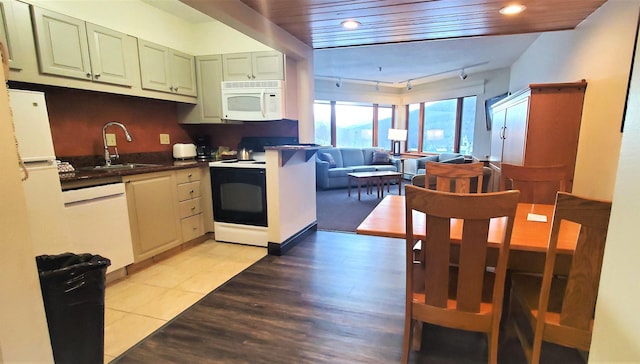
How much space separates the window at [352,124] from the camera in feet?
24.5

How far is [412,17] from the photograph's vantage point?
2410 millimetres

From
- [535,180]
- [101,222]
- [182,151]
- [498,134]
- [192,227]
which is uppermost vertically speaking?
[498,134]

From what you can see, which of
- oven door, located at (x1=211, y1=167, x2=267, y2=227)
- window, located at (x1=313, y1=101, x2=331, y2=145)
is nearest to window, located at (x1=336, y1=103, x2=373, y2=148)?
window, located at (x1=313, y1=101, x2=331, y2=145)

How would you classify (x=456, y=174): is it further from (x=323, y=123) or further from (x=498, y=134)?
(x=323, y=123)

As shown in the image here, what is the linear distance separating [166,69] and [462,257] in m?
3.32

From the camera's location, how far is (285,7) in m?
2.21

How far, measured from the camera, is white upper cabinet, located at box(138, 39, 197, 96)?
2.94 metres

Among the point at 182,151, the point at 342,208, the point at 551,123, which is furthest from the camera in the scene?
the point at 342,208

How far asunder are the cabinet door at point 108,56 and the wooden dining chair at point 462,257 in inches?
111

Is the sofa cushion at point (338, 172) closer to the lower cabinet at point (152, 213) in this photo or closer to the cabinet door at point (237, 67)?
the cabinet door at point (237, 67)

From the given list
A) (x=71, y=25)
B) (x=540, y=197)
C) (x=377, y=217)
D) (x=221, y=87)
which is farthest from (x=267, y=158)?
(x=540, y=197)

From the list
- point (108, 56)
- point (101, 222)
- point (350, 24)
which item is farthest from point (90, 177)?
point (350, 24)

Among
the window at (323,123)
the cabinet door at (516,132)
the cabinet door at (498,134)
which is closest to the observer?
the cabinet door at (516,132)

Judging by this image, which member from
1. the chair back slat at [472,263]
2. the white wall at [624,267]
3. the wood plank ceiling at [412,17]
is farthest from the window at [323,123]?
the white wall at [624,267]
